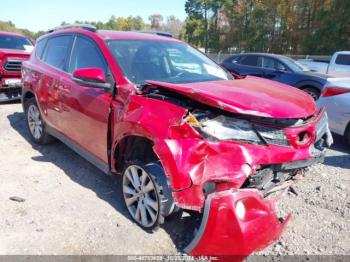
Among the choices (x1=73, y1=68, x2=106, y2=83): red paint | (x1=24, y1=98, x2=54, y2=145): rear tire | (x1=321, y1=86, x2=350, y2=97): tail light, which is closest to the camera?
(x1=73, y1=68, x2=106, y2=83): red paint

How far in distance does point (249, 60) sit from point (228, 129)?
9308mm

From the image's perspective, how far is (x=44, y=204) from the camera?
12.3ft

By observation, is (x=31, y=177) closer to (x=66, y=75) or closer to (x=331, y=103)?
(x=66, y=75)

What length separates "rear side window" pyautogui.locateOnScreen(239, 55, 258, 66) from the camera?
11266mm

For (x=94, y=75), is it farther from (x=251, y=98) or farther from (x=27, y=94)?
(x=27, y=94)

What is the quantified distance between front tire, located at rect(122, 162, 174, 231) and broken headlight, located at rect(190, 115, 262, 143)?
62 cm

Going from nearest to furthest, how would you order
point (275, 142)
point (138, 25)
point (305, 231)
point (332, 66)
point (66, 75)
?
point (275, 142) → point (305, 231) → point (66, 75) → point (332, 66) → point (138, 25)

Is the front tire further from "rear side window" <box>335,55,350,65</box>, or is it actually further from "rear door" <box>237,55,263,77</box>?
"rear side window" <box>335,55,350,65</box>

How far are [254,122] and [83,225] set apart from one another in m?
1.90

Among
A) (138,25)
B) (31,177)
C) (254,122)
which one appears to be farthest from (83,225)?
(138,25)

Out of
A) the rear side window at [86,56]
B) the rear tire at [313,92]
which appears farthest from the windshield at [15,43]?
the rear tire at [313,92]

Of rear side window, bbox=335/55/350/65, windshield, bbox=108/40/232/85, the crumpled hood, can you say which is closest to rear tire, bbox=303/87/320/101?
rear side window, bbox=335/55/350/65

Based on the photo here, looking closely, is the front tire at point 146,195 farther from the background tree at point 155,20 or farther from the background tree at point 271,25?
the background tree at point 155,20

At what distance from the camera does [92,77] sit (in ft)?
11.1
